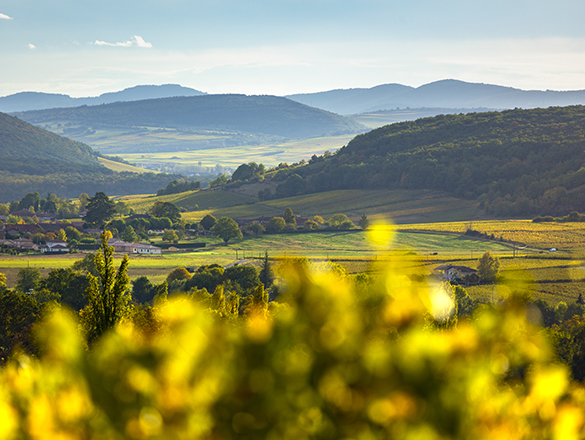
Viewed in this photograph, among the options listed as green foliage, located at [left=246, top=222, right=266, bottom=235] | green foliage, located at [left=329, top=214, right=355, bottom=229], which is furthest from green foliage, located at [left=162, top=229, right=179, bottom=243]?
green foliage, located at [left=329, top=214, right=355, bottom=229]

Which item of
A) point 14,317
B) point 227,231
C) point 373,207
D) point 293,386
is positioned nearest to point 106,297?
point 293,386

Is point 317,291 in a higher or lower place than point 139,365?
higher

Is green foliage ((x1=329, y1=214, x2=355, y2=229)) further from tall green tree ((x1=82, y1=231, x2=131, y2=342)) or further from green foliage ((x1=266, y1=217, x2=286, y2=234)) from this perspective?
tall green tree ((x1=82, y1=231, x2=131, y2=342))

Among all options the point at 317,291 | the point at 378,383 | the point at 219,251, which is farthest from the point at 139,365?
the point at 219,251

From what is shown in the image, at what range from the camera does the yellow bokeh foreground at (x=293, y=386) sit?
17.5 feet

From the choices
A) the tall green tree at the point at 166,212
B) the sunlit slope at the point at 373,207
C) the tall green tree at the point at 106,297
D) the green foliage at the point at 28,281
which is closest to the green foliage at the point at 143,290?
the green foliage at the point at 28,281

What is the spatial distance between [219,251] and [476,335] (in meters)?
114

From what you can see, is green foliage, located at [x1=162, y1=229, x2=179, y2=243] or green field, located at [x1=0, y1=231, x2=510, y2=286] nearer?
green field, located at [x1=0, y1=231, x2=510, y2=286]

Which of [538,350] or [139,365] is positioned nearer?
[139,365]

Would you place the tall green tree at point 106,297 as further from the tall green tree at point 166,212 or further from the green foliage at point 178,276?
the tall green tree at point 166,212

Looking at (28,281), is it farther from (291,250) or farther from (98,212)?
(98,212)

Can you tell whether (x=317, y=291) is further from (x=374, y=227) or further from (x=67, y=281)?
(x=374, y=227)

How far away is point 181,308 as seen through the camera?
6332 mm

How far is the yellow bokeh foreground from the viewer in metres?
5.33
